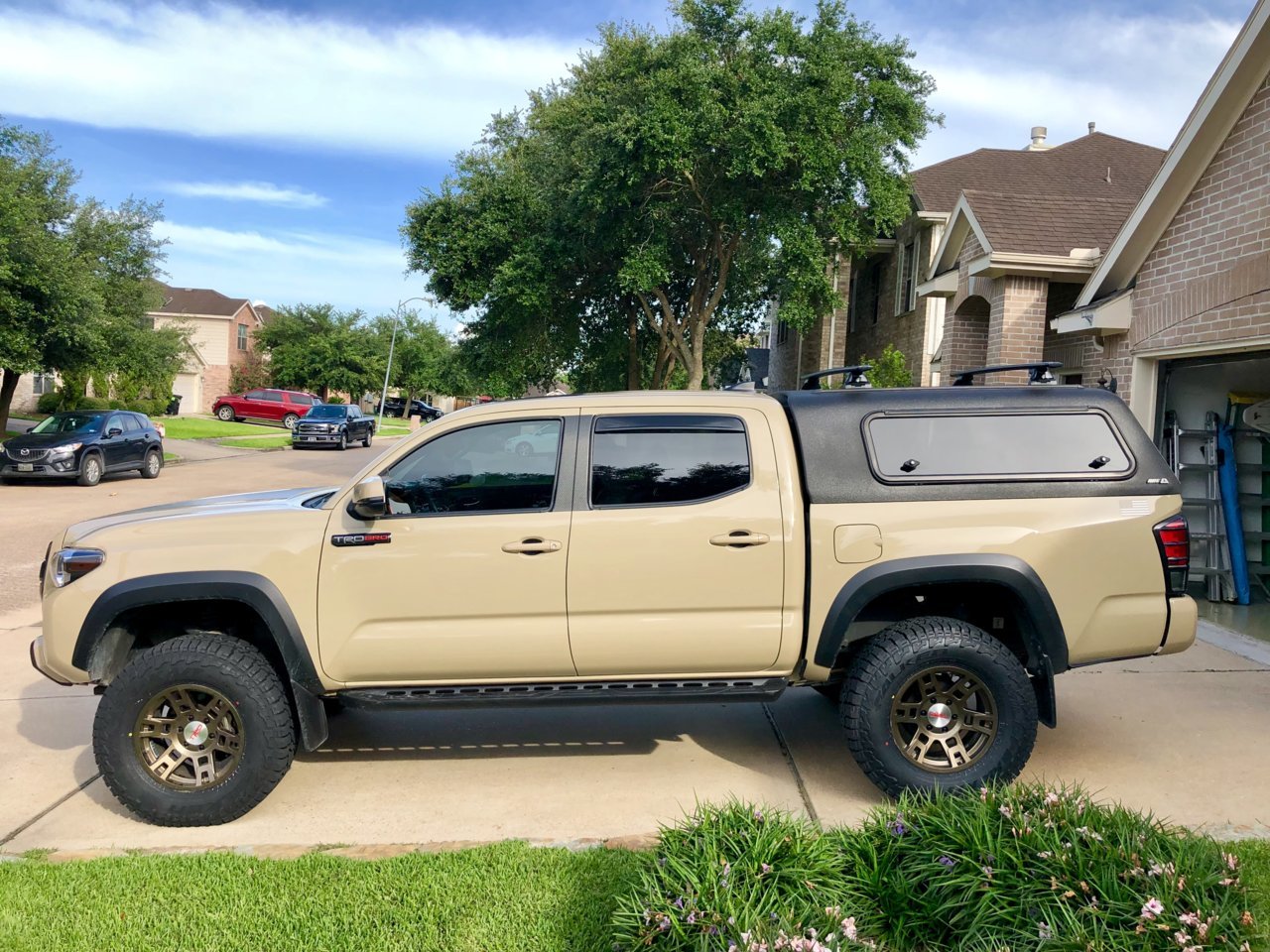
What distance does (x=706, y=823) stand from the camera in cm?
340

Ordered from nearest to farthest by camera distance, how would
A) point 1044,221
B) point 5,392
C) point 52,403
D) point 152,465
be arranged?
point 1044,221 < point 152,465 < point 5,392 < point 52,403

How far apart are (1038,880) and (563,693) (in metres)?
2.10

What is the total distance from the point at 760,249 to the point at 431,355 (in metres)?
51.0

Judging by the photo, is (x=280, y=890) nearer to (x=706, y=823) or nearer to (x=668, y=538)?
(x=706, y=823)

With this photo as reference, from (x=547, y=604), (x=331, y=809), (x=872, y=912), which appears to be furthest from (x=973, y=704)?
(x=331, y=809)

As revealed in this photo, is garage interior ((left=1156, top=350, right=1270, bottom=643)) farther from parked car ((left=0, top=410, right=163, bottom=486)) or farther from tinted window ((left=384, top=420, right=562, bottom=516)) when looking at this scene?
parked car ((left=0, top=410, right=163, bottom=486))

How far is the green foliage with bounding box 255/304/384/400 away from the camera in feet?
193

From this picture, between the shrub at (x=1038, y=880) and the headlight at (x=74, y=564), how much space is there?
3.37 meters

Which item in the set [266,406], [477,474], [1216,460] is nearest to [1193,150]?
[1216,460]

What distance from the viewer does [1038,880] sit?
10.00ft

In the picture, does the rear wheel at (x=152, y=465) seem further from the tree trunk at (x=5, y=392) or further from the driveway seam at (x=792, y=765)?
the driveway seam at (x=792, y=765)

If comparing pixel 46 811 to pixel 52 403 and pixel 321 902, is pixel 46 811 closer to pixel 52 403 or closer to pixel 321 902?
pixel 321 902

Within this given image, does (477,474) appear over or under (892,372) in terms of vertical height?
under

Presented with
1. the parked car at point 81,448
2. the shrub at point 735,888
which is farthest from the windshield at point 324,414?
the shrub at point 735,888
